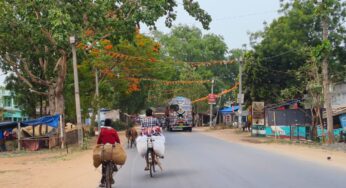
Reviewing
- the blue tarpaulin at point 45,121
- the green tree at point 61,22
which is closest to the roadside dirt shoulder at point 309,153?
the green tree at point 61,22

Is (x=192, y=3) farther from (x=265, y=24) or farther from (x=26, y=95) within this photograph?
(x=26, y=95)

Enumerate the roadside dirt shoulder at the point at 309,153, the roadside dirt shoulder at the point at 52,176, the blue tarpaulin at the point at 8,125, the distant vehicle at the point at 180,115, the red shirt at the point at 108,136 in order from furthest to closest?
the distant vehicle at the point at 180,115
the blue tarpaulin at the point at 8,125
the roadside dirt shoulder at the point at 309,153
the roadside dirt shoulder at the point at 52,176
the red shirt at the point at 108,136

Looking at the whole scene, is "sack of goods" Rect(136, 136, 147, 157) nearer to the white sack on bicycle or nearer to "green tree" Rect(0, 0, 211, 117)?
the white sack on bicycle

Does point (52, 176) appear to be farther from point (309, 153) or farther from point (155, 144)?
point (309, 153)

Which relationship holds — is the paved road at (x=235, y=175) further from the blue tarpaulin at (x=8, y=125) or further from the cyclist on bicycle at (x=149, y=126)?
the blue tarpaulin at (x=8, y=125)

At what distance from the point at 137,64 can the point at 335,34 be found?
64.5ft

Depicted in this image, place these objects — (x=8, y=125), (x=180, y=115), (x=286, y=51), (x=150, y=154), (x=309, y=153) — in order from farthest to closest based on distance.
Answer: (x=180, y=115) → (x=286, y=51) → (x=8, y=125) → (x=309, y=153) → (x=150, y=154)

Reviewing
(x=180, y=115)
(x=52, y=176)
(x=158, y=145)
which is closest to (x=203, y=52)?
(x=180, y=115)

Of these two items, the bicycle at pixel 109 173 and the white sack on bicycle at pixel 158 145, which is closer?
the bicycle at pixel 109 173

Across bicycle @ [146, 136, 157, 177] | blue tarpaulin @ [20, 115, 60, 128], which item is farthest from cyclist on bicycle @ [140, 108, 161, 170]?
blue tarpaulin @ [20, 115, 60, 128]

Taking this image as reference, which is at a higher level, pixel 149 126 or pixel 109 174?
pixel 149 126

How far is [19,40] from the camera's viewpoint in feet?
92.7

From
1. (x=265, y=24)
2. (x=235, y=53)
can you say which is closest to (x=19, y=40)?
(x=265, y=24)

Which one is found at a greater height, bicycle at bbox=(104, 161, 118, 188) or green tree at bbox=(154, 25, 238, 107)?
green tree at bbox=(154, 25, 238, 107)
